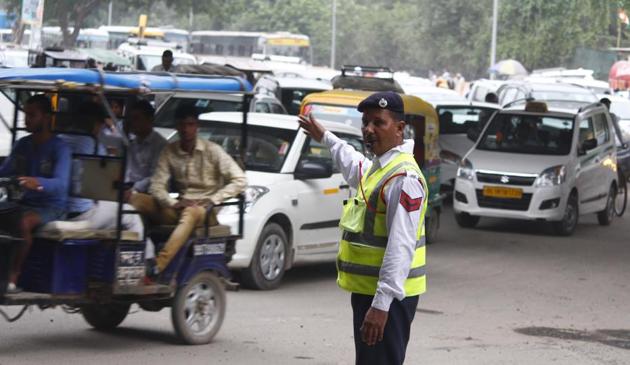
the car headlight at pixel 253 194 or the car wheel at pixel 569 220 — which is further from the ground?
the car headlight at pixel 253 194

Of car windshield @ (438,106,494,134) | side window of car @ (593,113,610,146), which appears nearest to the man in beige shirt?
side window of car @ (593,113,610,146)

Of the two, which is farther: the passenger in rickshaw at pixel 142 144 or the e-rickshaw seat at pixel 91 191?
the passenger in rickshaw at pixel 142 144

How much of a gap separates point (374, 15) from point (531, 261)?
79.6 meters

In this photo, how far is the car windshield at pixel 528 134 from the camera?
61.4 ft

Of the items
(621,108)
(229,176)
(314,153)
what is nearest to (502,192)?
(314,153)

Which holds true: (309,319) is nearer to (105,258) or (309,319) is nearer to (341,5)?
(105,258)

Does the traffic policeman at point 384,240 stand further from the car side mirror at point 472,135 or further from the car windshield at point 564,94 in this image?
the car windshield at point 564,94

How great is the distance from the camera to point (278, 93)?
85.0 feet

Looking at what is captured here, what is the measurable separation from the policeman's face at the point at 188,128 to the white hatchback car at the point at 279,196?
7.62ft

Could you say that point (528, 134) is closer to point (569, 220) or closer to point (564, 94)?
point (569, 220)

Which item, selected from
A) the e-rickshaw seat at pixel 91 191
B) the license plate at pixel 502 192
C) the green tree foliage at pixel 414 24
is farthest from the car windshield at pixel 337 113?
the green tree foliage at pixel 414 24

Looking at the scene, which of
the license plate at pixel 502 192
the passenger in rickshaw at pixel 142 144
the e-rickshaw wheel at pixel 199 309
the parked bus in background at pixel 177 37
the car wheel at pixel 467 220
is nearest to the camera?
the e-rickshaw wheel at pixel 199 309

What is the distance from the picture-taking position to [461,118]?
23.2m

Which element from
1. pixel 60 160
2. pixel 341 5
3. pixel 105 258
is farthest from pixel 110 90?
pixel 341 5
